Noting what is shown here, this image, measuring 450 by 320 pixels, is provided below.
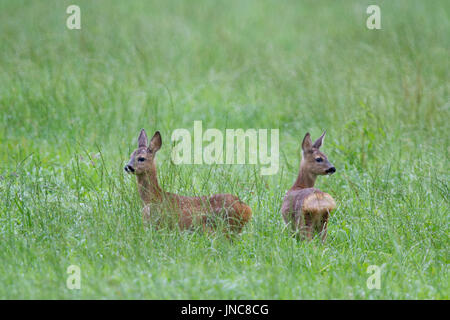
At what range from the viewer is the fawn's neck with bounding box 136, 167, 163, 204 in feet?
21.2

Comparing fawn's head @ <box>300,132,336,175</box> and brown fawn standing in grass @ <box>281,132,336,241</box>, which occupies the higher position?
fawn's head @ <box>300,132,336,175</box>

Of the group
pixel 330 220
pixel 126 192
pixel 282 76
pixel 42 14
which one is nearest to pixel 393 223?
pixel 330 220

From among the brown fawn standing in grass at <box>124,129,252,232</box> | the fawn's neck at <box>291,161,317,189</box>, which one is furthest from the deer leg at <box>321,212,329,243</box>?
the fawn's neck at <box>291,161,317,189</box>

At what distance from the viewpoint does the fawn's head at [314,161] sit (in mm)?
7082

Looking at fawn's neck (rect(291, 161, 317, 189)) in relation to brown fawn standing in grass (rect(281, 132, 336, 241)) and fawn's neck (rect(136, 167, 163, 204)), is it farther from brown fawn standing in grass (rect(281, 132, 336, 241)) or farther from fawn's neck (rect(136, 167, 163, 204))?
fawn's neck (rect(136, 167, 163, 204))

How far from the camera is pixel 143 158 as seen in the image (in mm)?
6539

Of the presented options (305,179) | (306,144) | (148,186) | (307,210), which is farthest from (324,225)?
(148,186)

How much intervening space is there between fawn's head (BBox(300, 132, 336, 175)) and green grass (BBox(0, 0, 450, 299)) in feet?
0.90

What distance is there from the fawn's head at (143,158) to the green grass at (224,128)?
12cm

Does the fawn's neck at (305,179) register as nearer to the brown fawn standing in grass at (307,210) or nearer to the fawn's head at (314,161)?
the fawn's head at (314,161)

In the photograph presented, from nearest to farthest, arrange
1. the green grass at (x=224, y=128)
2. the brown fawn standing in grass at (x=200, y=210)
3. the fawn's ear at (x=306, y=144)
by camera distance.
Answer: the green grass at (x=224, y=128), the brown fawn standing in grass at (x=200, y=210), the fawn's ear at (x=306, y=144)

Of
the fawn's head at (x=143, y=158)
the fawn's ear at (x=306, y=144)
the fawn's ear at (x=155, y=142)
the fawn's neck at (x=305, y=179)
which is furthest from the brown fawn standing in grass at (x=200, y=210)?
the fawn's ear at (x=306, y=144)

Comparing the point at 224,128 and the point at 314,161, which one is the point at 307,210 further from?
the point at 224,128

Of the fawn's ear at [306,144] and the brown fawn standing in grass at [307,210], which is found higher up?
the fawn's ear at [306,144]
